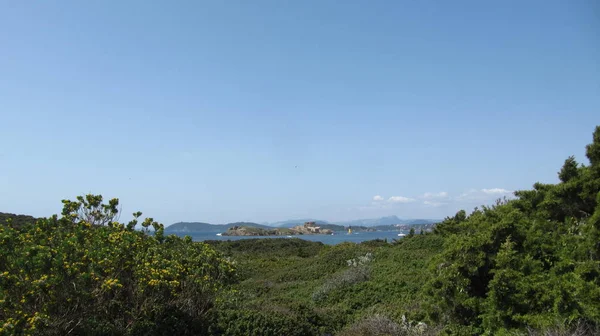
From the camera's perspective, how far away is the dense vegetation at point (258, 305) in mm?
6574

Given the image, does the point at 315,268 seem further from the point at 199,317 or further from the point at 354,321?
the point at 199,317

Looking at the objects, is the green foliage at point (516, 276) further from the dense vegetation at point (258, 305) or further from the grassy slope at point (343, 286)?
the grassy slope at point (343, 286)

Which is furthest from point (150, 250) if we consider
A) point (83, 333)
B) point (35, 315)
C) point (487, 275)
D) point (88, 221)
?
point (487, 275)

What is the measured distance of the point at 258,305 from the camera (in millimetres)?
10578

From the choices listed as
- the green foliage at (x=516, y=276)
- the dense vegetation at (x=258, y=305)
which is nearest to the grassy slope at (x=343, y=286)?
the dense vegetation at (x=258, y=305)

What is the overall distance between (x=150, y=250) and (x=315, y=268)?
13621 millimetres

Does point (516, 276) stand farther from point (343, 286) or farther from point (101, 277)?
point (343, 286)

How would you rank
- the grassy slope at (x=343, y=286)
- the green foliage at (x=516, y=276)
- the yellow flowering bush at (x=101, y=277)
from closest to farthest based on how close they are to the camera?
the yellow flowering bush at (x=101, y=277), the green foliage at (x=516, y=276), the grassy slope at (x=343, y=286)

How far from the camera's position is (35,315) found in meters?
6.01

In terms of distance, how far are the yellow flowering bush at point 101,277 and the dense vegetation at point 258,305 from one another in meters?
0.02

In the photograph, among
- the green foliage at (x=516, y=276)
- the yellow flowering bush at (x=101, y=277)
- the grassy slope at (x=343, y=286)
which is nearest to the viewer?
the yellow flowering bush at (x=101, y=277)

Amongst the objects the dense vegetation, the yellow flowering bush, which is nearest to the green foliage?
the dense vegetation

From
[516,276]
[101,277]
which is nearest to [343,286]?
[516,276]

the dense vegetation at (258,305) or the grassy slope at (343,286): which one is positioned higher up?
the dense vegetation at (258,305)
